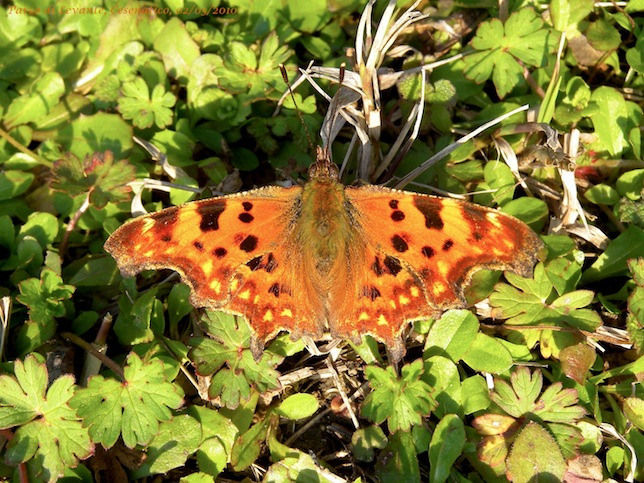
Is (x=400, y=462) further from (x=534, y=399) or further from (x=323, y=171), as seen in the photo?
(x=323, y=171)

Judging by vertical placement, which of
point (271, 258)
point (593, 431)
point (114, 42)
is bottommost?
point (593, 431)

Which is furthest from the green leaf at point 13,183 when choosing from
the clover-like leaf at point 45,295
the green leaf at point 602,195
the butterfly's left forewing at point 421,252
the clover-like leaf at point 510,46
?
the green leaf at point 602,195

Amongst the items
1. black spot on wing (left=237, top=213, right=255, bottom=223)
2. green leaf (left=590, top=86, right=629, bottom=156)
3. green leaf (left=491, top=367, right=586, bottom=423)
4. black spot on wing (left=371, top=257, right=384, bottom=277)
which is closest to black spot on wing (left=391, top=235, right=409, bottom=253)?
black spot on wing (left=371, top=257, right=384, bottom=277)

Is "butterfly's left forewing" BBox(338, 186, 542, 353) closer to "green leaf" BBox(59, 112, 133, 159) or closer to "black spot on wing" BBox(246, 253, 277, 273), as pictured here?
"black spot on wing" BBox(246, 253, 277, 273)

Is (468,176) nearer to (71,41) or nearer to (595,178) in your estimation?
(595,178)

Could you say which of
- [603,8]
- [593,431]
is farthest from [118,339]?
[603,8]
